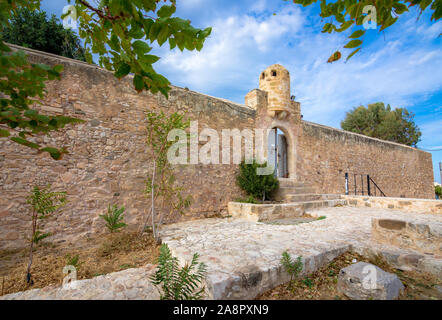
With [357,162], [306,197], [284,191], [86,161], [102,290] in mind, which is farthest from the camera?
[357,162]

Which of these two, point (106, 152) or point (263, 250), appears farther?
point (106, 152)

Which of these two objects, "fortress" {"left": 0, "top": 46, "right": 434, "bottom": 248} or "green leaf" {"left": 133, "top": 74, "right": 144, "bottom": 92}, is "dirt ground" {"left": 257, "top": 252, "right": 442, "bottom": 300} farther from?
"fortress" {"left": 0, "top": 46, "right": 434, "bottom": 248}

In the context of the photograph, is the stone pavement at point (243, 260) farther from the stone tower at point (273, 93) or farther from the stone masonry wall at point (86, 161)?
the stone tower at point (273, 93)

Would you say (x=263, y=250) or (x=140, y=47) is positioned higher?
(x=140, y=47)

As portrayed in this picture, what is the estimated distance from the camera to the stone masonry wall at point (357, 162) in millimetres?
8117

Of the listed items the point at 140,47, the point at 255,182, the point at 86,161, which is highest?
the point at 140,47

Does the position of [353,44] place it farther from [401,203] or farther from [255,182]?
[401,203]

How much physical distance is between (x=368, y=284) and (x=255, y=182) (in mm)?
4095

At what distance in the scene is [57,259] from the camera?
9.63ft

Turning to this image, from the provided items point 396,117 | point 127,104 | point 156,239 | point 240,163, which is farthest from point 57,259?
point 396,117

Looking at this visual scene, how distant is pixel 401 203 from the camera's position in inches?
223

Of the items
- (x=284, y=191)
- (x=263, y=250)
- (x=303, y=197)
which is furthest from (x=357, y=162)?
(x=263, y=250)
